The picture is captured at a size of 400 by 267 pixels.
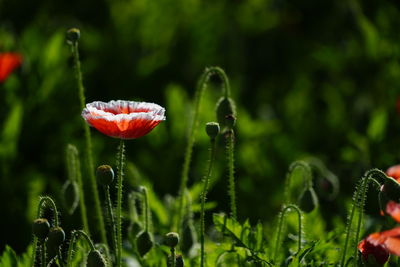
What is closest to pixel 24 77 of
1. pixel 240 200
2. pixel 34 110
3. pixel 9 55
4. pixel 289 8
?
pixel 34 110

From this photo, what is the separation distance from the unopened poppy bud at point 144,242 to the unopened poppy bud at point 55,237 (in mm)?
297

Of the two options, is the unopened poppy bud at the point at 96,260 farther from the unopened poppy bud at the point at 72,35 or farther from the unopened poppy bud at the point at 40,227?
the unopened poppy bud at the point at 72,35

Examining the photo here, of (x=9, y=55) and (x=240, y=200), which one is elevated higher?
(x=9, y=55)

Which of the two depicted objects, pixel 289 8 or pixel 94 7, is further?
pixel 289 8

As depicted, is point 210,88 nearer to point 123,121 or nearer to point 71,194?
point 71,194

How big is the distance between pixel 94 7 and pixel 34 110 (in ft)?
5.24

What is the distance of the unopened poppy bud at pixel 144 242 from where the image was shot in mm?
1689

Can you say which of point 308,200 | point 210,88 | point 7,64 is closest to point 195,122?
point 308,200

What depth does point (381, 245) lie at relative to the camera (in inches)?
54.8

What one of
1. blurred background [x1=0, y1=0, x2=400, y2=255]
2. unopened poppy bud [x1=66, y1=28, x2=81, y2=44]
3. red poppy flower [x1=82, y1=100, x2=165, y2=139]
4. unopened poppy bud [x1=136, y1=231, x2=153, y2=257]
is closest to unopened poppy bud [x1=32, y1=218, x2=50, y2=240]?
red poppy flower [x1=82, y1=100, x2=165, y2=139]

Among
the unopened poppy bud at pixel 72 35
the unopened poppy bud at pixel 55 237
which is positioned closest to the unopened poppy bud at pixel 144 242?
the unopened poppy bud at pixel 55 237

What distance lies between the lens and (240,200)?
306cm

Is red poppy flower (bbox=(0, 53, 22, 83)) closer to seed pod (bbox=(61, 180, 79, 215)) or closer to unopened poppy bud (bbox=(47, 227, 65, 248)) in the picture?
seed pod (bbox=(61, 180, 79, 215))

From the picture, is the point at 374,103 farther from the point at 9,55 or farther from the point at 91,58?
the point at 9,55
